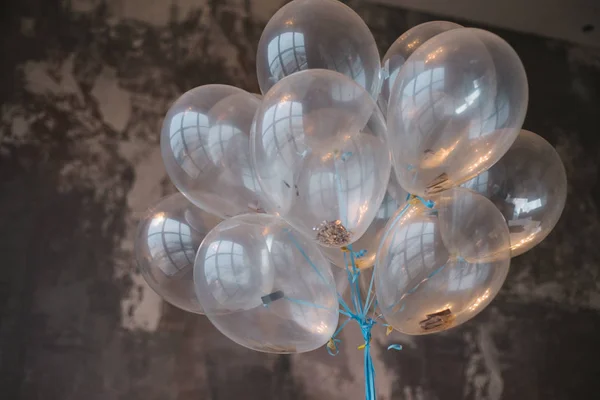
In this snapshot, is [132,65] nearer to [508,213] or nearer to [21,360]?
[21,360]

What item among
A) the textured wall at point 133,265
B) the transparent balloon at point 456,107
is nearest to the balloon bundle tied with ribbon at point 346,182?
the transparent balloon at point 456,107

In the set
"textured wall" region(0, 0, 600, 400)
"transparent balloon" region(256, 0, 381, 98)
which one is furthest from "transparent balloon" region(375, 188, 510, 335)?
"textured wall" region(0, 0, 600, 400)

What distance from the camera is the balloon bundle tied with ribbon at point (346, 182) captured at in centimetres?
108

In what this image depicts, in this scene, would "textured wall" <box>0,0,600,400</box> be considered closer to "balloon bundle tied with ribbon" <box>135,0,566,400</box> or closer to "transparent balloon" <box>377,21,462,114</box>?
"balloon bundle tied with ribbon" <box>135,0,566,400</box>

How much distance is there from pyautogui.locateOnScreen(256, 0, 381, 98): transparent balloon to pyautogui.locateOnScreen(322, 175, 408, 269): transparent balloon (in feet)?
0.85

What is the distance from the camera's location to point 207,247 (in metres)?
1.21

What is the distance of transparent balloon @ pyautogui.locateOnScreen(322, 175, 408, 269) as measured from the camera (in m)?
1.42

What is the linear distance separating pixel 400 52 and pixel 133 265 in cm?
121

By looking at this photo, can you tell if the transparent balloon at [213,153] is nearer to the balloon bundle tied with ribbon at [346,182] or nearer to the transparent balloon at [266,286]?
the balloon bundle tied with ribbon at [346,182]

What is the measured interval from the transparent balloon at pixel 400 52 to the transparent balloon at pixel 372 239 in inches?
8.2

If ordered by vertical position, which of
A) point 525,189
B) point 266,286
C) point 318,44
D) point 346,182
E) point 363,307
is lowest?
point 363,307

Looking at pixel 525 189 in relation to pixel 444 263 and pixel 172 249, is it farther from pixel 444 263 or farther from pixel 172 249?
pixel 172 249

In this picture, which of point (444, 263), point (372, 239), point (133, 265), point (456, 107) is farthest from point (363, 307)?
point (133, 265)

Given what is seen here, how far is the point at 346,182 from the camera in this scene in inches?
43.1
